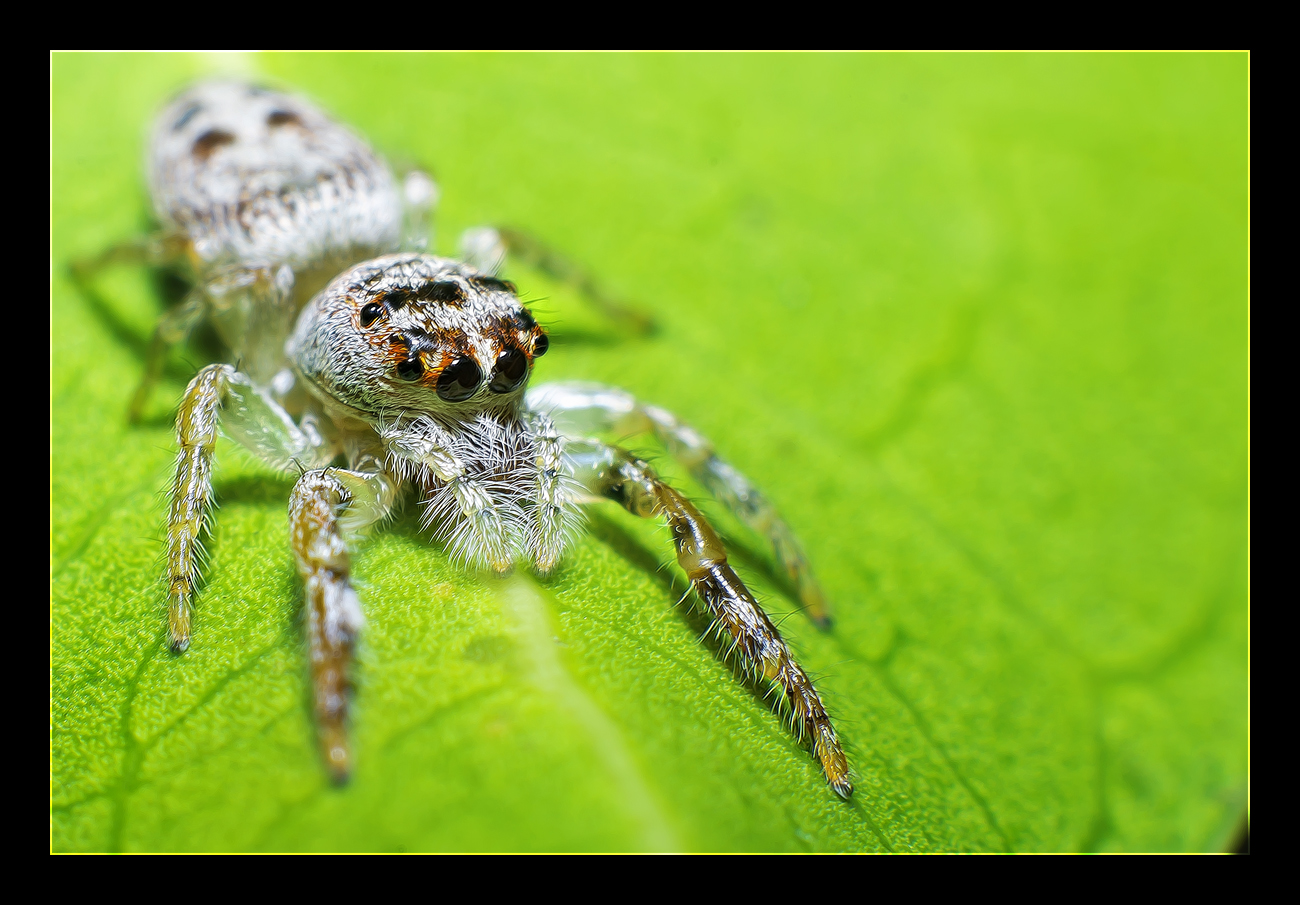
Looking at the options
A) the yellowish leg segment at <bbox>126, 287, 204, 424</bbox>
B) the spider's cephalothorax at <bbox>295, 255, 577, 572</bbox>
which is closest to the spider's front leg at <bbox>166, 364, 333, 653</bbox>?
the spider's cephalothorax at <bbox>295, 255, 577, 572</bbox>

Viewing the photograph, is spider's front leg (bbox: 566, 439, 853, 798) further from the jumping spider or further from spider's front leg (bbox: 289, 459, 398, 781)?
spider's front leg (bbox: 289, 459, 398, 781)

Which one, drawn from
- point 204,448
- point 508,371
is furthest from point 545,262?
point 204,448

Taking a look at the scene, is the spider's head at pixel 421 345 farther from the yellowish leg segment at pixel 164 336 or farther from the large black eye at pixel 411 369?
the yellowish leg segment at pixel 164 336

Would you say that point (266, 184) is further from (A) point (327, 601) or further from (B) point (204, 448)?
(A) point (327, 601)

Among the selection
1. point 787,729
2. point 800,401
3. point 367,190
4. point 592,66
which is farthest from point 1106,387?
point 367,190

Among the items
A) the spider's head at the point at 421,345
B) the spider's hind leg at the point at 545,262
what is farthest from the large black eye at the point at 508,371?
the spider's hind leg at the point at 545,262

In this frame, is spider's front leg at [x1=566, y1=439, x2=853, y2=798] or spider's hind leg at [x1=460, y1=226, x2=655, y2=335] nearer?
spider's front leg at [x1=566, y1=439, x2=853, y2=798]
